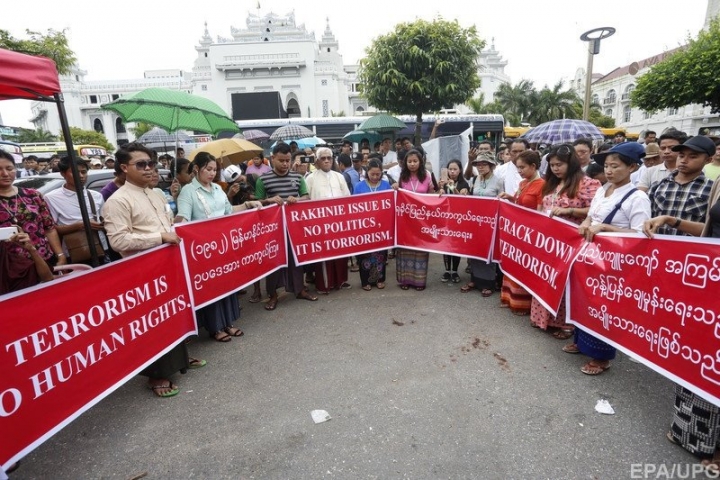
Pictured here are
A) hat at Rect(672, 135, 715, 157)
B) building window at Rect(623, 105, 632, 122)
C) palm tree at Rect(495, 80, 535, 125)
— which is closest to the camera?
hat at Rect(672, 135, 715, 157)

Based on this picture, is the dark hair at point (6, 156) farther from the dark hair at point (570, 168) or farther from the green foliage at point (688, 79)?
the green foliage at point (688, 79)

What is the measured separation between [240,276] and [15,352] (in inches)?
85.8

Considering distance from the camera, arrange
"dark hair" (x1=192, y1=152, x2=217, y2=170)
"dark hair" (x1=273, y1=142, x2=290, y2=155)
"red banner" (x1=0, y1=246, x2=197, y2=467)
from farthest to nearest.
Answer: "dark hair" (x1=273, y1=142, x2=290, y2=155), "dark hair" (x1=192, y1=152, x2=217, y2=170), "red banner" (x1=0, y1=246, x2=197, y2=467)

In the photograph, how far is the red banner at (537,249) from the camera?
11.1ft

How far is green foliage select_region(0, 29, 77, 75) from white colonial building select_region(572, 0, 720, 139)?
3757cm

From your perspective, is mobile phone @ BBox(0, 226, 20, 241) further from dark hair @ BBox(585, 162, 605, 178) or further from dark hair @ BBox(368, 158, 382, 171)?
dark hair @ BBox(585, 162, 605, 178)

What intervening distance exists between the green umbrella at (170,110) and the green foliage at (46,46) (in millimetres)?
9989

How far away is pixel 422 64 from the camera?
454 inches

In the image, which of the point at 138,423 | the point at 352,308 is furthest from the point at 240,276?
the point at 138,423

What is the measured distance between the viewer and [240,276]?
410 centimetres

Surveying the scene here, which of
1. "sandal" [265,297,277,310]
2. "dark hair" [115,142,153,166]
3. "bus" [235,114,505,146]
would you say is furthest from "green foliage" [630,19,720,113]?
"dark hair" [115,142,153,166]

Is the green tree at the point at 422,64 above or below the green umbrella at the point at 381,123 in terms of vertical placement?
above

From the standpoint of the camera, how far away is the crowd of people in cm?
274

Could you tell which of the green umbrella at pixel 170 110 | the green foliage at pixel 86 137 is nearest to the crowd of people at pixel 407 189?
the green umbrella at pixel 170 110
